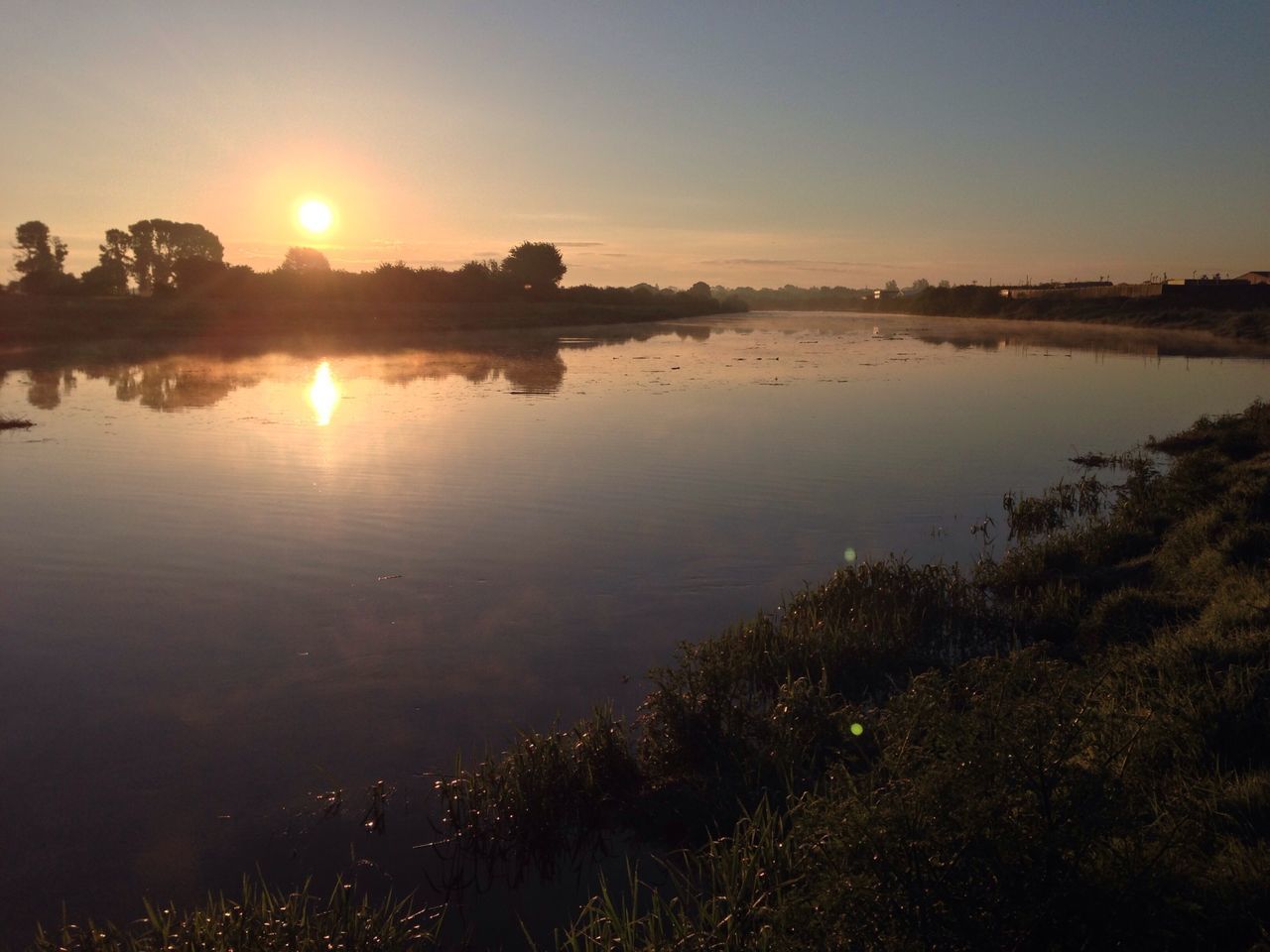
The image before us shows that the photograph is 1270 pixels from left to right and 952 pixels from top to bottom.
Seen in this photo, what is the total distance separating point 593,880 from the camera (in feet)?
16.0

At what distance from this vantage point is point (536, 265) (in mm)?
93125

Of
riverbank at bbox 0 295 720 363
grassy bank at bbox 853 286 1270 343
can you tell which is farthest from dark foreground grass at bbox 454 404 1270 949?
grassy bank at bbox 853 286 1270 343

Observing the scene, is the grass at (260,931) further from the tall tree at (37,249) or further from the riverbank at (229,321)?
the tall tree at (37,249)

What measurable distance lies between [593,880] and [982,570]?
5759 mm

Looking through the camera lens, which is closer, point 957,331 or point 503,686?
point 503,686

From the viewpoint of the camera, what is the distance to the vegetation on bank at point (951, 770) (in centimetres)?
320

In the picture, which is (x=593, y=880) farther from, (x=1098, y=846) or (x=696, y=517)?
(x=696, y=517)

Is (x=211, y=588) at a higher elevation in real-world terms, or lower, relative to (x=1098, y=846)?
lower

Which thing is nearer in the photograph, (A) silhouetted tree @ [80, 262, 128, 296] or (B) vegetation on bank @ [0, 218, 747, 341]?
(B) vegetation on bank @ [0, 218, 747, 341]

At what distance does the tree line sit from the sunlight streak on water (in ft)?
109

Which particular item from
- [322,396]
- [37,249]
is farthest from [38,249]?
[322,396]

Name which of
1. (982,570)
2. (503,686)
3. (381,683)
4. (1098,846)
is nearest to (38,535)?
(381,683)

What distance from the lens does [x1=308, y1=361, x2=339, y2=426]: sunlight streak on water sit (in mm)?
21031

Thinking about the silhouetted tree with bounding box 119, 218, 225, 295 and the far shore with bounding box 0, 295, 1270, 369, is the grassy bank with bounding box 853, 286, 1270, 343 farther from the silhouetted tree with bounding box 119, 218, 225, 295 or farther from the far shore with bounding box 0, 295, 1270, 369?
the silhouetted tree with bounding box 119, 218, 225, 295
